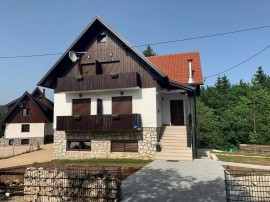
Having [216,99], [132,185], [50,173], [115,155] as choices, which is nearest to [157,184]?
[132,185]

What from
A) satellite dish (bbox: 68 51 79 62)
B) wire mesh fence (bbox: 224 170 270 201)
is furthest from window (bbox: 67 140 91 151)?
wire mesh fence (bbox: 224 170 270 201)

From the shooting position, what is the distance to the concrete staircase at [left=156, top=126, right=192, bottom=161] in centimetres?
1513

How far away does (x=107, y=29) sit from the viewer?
59.3ft

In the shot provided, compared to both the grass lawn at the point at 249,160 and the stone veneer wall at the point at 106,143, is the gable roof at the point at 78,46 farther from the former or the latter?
the grass lawn at the point at 249,160

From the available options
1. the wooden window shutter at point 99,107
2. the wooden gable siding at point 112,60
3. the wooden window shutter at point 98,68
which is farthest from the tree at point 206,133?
the wooden window shutter at point 98,68

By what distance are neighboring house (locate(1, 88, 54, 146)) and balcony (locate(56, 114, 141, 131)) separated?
1991 centimetres

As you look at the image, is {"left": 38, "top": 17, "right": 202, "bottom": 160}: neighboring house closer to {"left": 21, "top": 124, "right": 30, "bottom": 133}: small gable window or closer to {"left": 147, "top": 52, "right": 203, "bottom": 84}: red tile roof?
{"left": 147, "top": 52, "right": 203, "bottom": 84}: red tile roof

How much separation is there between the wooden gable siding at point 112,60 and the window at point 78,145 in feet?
18.9

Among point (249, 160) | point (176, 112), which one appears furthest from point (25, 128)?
point (249, 160)

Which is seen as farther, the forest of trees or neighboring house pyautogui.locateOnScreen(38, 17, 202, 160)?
the forest of trees

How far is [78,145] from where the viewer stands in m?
18.2

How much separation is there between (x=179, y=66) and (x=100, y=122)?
910 centimetres

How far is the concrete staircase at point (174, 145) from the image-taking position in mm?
15133

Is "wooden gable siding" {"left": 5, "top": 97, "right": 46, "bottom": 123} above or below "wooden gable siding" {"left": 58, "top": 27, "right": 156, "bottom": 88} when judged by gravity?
below
